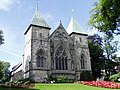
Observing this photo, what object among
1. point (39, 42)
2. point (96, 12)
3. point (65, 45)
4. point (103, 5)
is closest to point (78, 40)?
point (65, 45)

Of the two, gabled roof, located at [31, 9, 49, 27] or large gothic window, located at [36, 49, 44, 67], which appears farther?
gabled roof, located at [31, 9, 49, 27]

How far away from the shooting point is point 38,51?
3484 centimetres

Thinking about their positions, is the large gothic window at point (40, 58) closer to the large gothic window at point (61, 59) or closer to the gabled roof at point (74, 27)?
the large gothic window at point (61, 59)

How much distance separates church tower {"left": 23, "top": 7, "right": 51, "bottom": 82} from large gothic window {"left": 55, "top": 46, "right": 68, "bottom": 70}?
2.19m

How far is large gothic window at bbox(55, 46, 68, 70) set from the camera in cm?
3656

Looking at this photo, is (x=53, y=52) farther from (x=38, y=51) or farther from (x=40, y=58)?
(x=38, y=51)

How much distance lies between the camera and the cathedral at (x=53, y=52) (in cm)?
3403

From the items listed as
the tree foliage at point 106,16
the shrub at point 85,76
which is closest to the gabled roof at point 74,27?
the shrub at point 85,76

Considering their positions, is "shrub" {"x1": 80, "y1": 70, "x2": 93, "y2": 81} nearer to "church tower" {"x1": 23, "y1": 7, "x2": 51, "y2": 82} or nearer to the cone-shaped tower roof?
"church tower" {"x1": 23, "y1": 7, "x2": 51, "y2": 82}

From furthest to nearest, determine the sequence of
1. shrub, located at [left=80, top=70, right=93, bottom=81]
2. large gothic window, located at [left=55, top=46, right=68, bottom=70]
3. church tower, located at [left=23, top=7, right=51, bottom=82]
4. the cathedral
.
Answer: shrub, located at [left=80, top=70, right=93, bottom=81], large gothic window, located at [left=55, top=46, right=68, bottom=70], the cathedral, church tower, located at [left=23, top=7, right=51, bottom=82]

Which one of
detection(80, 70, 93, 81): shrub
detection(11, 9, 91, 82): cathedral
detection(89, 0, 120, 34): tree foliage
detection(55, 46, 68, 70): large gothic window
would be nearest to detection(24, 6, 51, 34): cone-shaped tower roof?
detection(11, 9, 91, 82): cathedral

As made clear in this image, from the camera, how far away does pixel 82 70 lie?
124ft

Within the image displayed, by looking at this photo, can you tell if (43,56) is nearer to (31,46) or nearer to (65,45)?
(31,46)

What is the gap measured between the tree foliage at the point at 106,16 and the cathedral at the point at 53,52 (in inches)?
720
